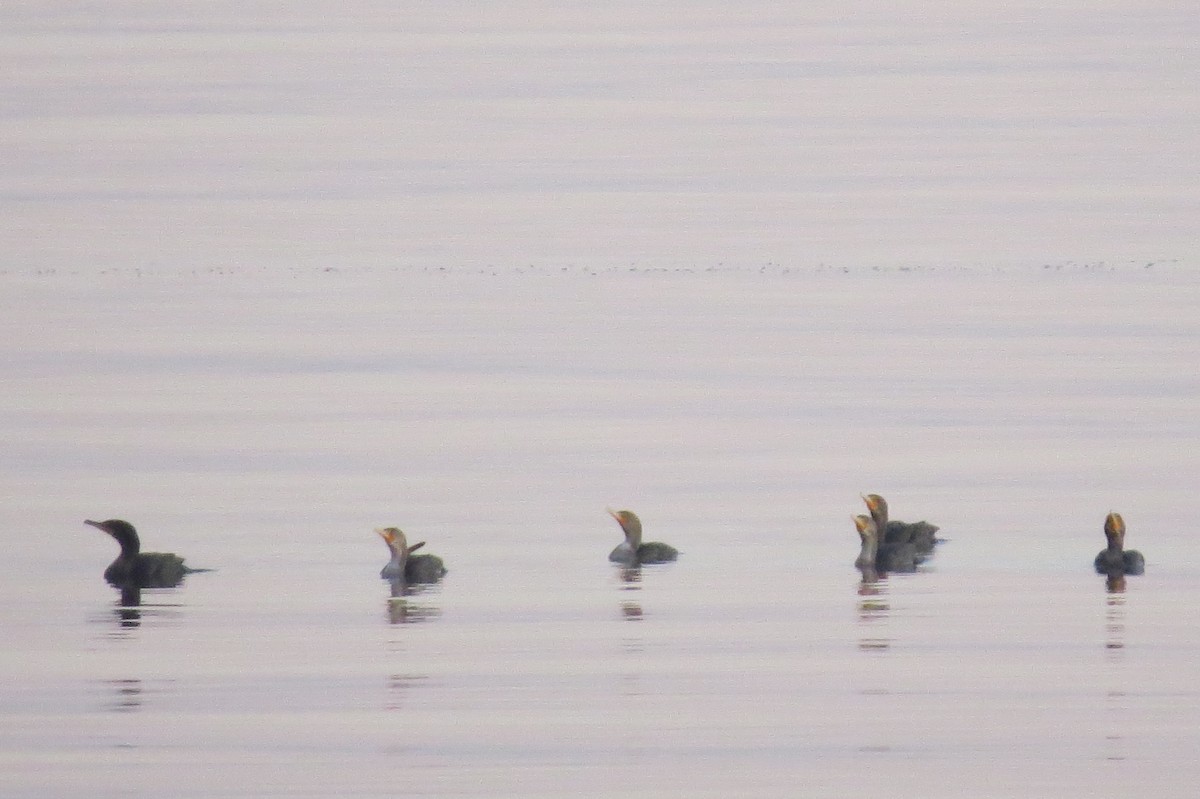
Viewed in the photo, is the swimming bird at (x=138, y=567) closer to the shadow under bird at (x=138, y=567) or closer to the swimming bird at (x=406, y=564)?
the shadow under bird at (x=138, y=567)

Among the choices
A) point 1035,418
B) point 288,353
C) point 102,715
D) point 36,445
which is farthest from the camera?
point 288,353

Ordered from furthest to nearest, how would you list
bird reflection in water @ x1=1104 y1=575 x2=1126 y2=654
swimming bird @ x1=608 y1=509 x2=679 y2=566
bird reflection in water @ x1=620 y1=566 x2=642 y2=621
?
1. swimming bird @ x1=608 y1=509 x2=679 y2=566
2. bird reflection in water @ x1=620 y1=566 x2=642 y2=621
3. bird reflection in water @ x1=1104 y1=575 x2=1126 y2=654

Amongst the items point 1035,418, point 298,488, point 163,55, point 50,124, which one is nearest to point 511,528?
point 298,488

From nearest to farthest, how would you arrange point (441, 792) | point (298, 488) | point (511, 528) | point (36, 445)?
point (441, 792), point (511, 528), point (298, 488), point (36, 445)

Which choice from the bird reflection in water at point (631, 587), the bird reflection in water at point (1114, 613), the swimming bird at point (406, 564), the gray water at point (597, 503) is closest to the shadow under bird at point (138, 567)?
the gray water at point (597, 503)

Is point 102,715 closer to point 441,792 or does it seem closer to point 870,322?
point 441,792

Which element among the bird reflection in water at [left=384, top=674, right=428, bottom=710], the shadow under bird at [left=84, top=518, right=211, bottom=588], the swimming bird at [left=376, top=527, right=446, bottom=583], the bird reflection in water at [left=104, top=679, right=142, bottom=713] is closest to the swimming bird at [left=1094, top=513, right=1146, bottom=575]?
the swimming bird at [left=376, top=527, right=446, bottom=583]

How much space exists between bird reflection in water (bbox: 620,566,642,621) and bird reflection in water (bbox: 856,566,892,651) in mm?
1227

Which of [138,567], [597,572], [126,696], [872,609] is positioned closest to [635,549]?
[597,572]

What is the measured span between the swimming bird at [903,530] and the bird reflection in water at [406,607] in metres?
3.10

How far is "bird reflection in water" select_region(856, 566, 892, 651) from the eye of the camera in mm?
15383

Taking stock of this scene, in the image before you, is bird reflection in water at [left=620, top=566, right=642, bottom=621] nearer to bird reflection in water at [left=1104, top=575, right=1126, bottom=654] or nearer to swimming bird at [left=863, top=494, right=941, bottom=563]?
swimming bird at [left=863, top=494, right=941, bottom=563]

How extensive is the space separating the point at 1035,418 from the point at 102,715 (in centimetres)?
1504

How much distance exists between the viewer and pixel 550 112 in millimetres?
157375
